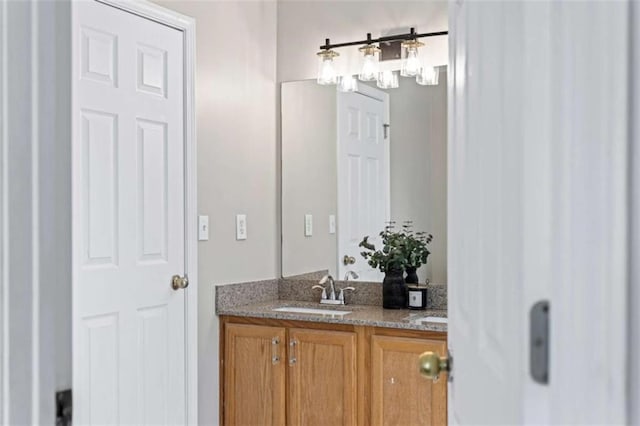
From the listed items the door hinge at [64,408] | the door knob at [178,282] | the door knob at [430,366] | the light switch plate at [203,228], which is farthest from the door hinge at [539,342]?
the light switch plate at [203,228]

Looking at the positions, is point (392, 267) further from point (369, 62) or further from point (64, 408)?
point (64, 408)

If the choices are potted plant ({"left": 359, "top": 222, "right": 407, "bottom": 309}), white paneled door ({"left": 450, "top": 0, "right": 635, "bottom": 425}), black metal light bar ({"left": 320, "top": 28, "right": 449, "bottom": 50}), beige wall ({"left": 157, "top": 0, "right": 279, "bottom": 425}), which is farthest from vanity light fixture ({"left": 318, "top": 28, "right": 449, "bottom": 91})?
white paneled door ({"left": 450, "top": 0, "right": 635, "bottom": 425})

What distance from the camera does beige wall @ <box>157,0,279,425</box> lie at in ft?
A: 10.4

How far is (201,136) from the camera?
315 cm

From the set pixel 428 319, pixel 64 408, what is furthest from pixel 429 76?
pixel 64 408

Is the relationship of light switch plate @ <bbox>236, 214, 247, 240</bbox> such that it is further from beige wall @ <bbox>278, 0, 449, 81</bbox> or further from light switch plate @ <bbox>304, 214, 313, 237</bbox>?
beige wall @ <bbox>278, 0, 449, 81</bbox>

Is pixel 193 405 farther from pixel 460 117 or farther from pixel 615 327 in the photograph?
pixel 615 327

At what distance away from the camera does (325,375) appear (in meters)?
3.04

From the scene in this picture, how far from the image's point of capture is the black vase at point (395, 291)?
3.27 meters

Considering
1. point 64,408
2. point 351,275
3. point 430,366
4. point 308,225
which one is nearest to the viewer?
point 64,408

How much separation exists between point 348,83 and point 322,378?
1.44 meters

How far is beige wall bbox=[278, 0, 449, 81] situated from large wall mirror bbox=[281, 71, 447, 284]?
97 millimetres

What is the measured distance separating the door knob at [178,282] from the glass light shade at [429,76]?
1.44m

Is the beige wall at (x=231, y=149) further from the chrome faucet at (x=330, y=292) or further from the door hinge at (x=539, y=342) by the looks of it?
the door hinge at (x=539, y=342)
